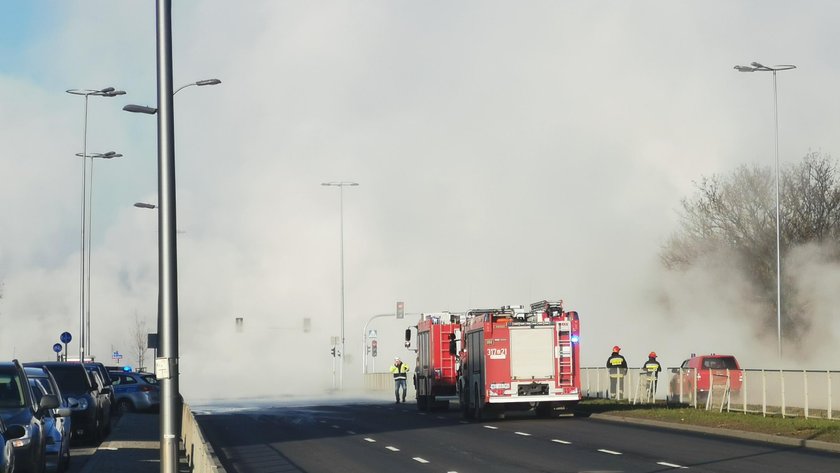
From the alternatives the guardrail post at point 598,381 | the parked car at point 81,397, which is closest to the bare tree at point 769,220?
the guardrail post at point 598,381

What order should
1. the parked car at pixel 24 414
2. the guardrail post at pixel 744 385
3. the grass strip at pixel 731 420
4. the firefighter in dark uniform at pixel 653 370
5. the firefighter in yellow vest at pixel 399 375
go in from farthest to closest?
the firefighter in yellow vest at pixel 399 375 < the firefighter in dark uniform at pixel 653 370 < the guardrail post at pixel 744 385 < the grass strip at pixel 731 420 < the parked car at pixel 24 414

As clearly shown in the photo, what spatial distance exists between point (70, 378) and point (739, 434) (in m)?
→ 14.7

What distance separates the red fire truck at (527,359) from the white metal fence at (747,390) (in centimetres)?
422

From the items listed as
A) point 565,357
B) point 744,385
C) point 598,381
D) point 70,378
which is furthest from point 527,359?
point 598,381

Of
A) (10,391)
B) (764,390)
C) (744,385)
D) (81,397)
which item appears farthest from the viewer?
(744,385)

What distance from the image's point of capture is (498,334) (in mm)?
38281

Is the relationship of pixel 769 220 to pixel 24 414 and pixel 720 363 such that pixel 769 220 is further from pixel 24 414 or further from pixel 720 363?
pixel 24 414

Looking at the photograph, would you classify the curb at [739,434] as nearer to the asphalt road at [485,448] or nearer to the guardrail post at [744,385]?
the asphalt road at [485,448]

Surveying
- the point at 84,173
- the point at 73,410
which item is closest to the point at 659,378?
the point at 73,410

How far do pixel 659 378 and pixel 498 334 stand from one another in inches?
382

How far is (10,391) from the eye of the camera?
1933cm

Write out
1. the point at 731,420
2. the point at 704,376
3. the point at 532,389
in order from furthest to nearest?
1. the point at 704,376
2. the point at 532,389
3. the point at 731,420

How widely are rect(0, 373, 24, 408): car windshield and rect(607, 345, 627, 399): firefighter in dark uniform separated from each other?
30.0 meters

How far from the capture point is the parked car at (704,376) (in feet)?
126
